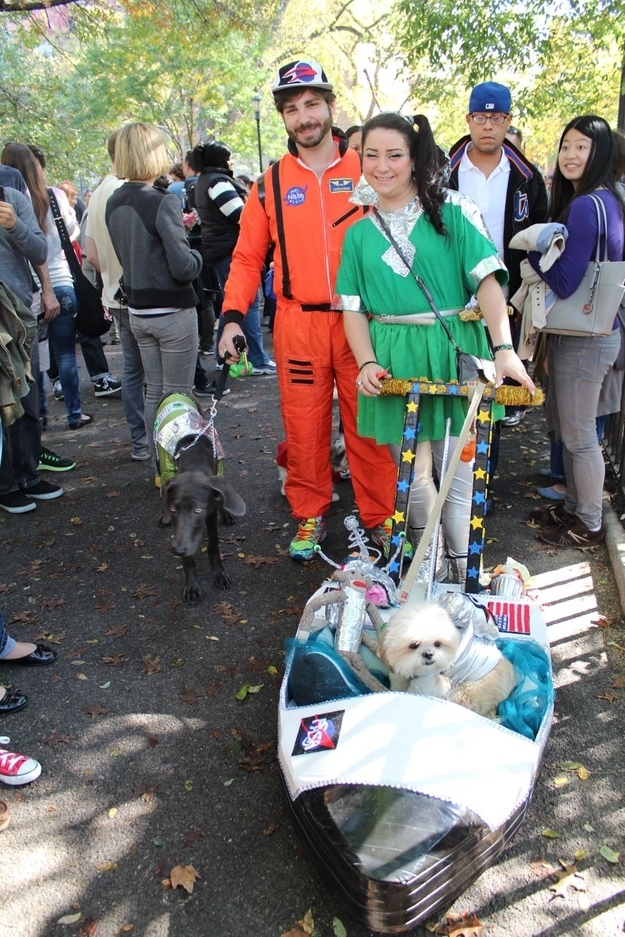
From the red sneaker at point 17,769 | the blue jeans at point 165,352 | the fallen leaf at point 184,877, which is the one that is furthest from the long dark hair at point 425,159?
the red sneaker at point 17,769

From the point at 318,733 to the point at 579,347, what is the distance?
2.75 m

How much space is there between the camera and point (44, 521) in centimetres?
516

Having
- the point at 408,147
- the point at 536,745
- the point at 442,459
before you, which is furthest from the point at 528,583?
the point at 408,147

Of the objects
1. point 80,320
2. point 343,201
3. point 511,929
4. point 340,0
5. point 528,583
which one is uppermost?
point 340,0

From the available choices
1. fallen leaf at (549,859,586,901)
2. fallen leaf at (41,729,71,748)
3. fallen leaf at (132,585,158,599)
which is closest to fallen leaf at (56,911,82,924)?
fallen leaf at (41,729,71,748)

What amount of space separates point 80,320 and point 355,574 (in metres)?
4.98

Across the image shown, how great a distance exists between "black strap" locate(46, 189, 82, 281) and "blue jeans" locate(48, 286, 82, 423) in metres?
0.22

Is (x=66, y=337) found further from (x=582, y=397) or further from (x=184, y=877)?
(x=184, y=877)

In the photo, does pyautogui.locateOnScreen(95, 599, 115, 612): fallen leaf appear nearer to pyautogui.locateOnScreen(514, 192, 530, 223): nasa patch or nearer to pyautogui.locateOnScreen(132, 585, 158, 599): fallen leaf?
pyautogui.locateOnScreen(132, 585, 158, 599): fallen leaf

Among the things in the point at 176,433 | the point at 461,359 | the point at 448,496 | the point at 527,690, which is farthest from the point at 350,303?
the point at 527,690

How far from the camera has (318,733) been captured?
2227 millimetres

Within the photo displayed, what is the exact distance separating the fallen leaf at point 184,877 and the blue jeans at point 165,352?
3.05 m

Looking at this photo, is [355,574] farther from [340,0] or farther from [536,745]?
[340,0]

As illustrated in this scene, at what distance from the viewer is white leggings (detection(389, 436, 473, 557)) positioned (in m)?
3.30
